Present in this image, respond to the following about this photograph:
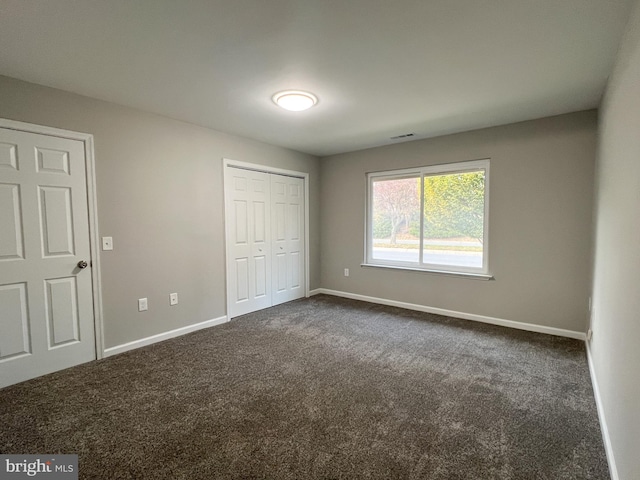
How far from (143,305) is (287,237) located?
7.24 ft

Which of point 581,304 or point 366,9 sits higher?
point 366,9

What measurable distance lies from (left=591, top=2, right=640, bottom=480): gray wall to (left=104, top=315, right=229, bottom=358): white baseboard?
11.7 ft

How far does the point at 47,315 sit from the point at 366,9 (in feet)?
10.7

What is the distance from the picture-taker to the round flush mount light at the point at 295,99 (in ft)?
8.56

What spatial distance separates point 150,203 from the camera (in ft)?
10.3

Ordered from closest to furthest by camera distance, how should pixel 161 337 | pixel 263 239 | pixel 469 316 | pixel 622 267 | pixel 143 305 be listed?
pixel 622 267
pixel 143 305
pixel 161 337
pixel 469 316
pixel 263 239

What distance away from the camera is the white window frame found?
3.70m

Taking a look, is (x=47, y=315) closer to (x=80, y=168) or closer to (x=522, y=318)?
(x=80, y=168)

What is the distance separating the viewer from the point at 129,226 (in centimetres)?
299

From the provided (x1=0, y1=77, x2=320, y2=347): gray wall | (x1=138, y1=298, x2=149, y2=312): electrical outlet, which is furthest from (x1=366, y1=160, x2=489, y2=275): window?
(x1=138, y1=298, x2=149, y2=312): electrical outlet

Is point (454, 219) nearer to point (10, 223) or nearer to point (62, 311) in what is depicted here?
point (62, 311)

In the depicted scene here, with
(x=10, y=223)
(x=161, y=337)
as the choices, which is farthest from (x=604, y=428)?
(x=10, y=223)

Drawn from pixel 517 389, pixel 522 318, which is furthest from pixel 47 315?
pixel 522 318

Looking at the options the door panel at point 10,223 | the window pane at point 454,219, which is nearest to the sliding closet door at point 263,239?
the door panel at point 10,223
